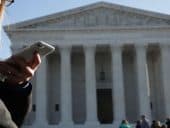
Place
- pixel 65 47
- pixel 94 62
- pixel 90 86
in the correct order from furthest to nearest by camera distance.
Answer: pixel 94 62
pixel 65 47
pixel 90 86

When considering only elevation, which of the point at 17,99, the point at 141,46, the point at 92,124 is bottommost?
the point at 92,124

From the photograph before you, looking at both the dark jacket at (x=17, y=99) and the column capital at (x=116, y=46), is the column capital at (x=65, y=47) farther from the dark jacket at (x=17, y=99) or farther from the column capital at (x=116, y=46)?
the dark jacket at (x=17, y=99)

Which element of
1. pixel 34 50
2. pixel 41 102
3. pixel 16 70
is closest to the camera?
pixel 16 70

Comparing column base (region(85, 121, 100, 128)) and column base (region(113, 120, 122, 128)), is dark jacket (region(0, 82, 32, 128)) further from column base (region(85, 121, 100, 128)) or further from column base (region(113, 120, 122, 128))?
column base (region(113, 120, 122, 128))

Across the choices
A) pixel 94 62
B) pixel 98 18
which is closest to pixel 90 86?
pixel 94 62

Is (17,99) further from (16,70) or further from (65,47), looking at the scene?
(65,47)

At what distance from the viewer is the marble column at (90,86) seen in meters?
43.3

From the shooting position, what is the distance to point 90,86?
43.9 metres

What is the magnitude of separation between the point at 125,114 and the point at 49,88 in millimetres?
8976

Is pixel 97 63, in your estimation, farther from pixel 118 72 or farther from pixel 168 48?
pixel 168 48

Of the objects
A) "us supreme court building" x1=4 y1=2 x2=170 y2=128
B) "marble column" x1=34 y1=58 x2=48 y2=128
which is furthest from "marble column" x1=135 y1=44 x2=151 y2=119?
"marble column" x1=34 y1=58 x2=48 y2=128

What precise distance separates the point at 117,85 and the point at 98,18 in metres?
7.66

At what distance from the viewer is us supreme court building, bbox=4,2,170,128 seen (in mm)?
43375

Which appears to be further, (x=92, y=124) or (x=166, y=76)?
(x=166, y=76)
